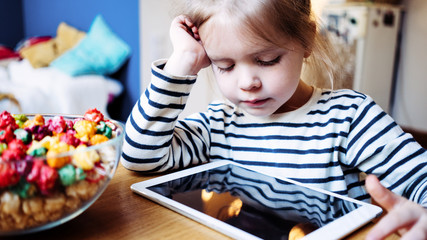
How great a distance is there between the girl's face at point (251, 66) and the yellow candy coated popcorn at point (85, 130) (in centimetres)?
29

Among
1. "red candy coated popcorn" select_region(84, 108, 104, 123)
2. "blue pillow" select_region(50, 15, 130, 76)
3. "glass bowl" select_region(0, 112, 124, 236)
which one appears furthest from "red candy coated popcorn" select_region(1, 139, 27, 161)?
"blue pillow" select_region(50, 15, 130, 76)

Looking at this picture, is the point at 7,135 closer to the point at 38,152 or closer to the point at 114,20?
the point at 38,152

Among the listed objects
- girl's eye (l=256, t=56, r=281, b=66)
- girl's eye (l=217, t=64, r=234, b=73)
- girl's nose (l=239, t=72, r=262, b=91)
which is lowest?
girl's nose (l=239, t=72, r=262, b=91)

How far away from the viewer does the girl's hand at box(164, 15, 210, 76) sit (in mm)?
728

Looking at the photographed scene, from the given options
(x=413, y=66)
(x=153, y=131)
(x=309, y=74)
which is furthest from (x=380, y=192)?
(x=413, y=66)

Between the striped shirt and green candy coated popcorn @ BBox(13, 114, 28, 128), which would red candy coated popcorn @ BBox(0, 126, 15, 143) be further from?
the striped shirt

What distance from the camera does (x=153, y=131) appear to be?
0.71 m

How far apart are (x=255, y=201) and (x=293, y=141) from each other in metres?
0.30

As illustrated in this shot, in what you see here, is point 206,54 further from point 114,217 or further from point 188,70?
point 114,217

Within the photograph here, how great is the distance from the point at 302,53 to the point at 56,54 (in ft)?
9.06

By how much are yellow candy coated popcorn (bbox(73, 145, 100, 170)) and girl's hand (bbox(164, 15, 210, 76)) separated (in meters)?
0.35

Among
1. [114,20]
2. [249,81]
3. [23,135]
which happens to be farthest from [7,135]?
[114,20]

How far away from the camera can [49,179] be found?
37cm

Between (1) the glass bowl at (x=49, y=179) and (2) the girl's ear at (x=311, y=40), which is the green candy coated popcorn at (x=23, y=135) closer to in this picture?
(1) the glass bowl at (x=49, y=179)
